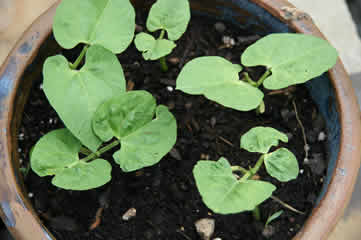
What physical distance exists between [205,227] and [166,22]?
17.1 inches

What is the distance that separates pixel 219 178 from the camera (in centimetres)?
72

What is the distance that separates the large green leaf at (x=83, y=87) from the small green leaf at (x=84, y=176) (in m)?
0.04

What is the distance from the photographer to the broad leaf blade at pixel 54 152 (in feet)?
2.49

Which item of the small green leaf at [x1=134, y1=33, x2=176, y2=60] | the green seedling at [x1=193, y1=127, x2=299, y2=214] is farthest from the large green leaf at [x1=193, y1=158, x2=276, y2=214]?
the small green leaf at [x1=134, y1=33, x2=176, y2=60]

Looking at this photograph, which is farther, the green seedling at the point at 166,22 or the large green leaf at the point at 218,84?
the green seedling at the point at 166,22

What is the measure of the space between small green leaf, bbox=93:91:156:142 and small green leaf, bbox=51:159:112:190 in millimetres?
56

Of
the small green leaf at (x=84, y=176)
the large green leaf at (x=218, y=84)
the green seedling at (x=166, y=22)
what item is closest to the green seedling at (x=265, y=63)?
the large green leaf at (x=218, y=84)

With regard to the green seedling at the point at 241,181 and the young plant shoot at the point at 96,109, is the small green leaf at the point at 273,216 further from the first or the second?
the young plant shoot at the point at 96,109

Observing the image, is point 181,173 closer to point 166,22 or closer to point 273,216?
point 273,216

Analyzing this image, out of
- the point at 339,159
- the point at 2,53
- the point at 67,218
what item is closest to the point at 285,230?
the point at 339,159

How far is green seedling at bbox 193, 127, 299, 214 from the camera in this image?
0.68 m

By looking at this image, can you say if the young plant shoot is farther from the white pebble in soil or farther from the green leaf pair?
the white pebble in soil

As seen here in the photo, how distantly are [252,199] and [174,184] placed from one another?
0.23 m

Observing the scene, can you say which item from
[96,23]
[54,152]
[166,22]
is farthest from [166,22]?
[54,152]
